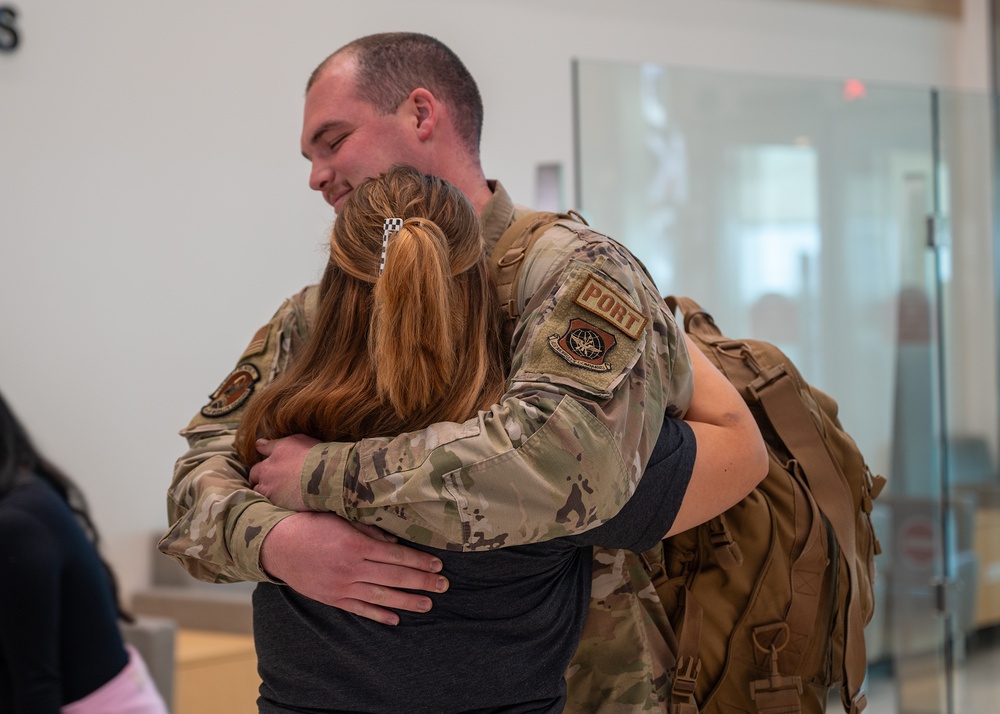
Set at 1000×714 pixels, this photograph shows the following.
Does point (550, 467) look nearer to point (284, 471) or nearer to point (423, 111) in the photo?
point (284, 471)

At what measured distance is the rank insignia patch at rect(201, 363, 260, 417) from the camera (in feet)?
4.90

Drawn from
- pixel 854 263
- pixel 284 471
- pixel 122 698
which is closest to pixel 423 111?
pixel 284 471

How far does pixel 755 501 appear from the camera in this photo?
4.68 ft

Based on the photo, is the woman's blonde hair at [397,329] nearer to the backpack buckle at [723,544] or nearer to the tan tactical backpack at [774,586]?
the tan tactical backpack at [774,586]

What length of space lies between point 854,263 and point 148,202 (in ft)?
8.92

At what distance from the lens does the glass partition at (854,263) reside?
3.03 meters

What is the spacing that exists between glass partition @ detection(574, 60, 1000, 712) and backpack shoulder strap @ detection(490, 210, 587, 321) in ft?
5.15

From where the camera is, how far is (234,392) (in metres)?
1.51

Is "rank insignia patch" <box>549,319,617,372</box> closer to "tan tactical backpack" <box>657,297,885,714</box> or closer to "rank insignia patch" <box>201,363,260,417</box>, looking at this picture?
"tan tactical backpack" <box>657,297,885,714</box>

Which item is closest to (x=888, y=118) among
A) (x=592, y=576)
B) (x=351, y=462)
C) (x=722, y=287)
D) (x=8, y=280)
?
(x=722, y=287)

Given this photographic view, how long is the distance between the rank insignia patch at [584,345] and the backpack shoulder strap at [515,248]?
5.2 inches

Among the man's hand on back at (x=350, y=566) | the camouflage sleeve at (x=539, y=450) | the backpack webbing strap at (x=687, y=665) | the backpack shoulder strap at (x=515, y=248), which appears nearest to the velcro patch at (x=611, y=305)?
the camouflage sleeve at (x=539, y=450)

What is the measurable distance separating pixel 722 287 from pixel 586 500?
205cm

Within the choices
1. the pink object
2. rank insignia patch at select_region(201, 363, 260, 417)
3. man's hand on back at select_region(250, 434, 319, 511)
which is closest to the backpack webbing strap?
man's hand on back at select_region(250, 434, 319, 511)
